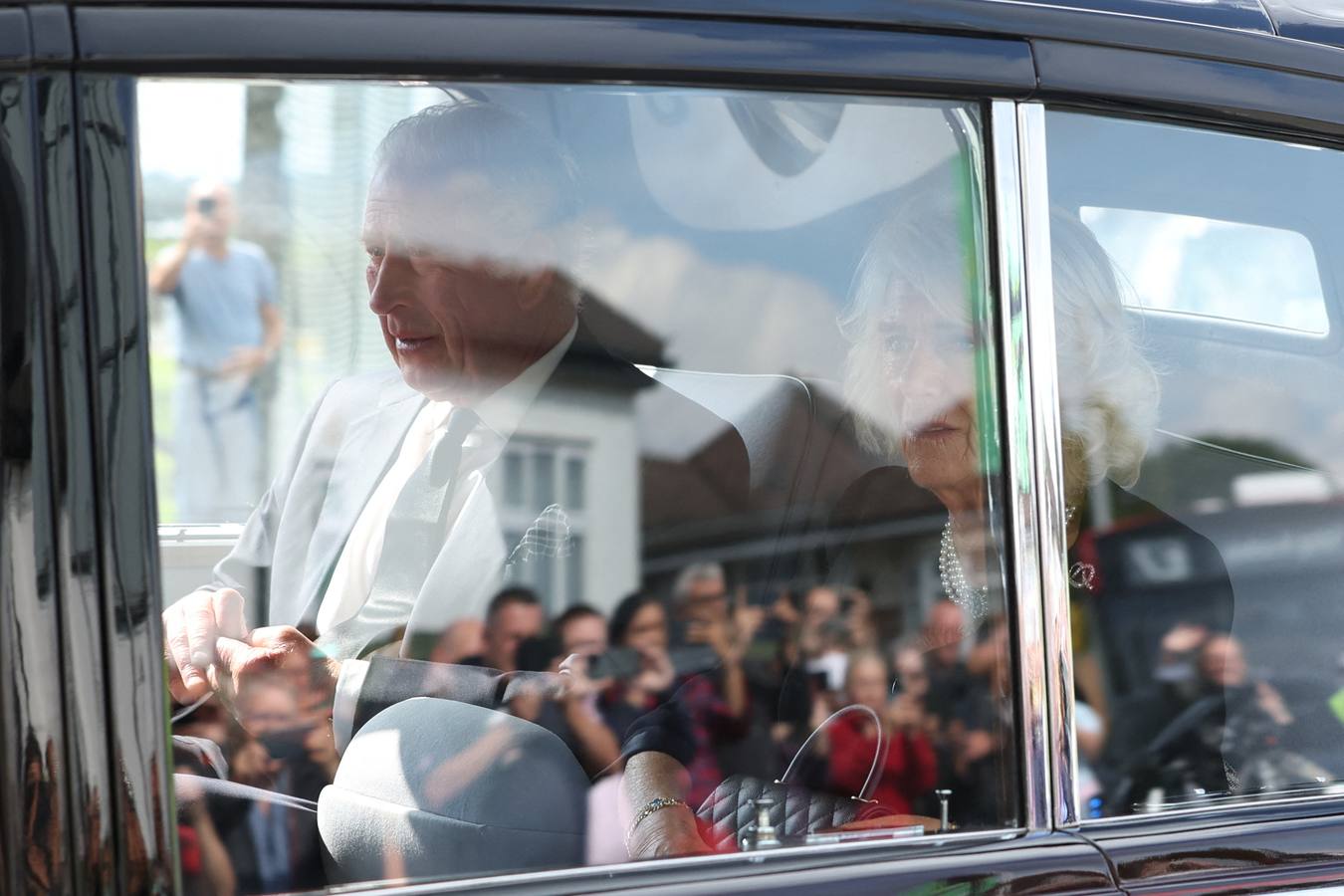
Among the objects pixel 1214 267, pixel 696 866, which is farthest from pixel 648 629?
pixel 1214 267

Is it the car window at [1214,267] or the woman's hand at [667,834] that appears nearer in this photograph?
the woman's hand at [667,834]

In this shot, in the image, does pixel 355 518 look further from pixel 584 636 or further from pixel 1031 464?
pixel 1031 464

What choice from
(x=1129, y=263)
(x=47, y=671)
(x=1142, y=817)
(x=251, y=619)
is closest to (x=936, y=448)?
(x=1129, y=263)

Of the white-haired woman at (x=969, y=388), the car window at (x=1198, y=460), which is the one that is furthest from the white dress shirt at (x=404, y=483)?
the car window at (x=1198, y=460)

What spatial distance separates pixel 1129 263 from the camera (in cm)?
152

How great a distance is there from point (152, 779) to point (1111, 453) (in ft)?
3.32

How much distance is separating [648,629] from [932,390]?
1.29 ft

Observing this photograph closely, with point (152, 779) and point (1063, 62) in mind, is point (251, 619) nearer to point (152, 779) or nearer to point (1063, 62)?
point (152, 779)

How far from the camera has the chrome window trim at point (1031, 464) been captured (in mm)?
1335

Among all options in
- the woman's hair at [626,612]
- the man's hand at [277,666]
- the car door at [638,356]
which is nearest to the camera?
the car door at [638,356]

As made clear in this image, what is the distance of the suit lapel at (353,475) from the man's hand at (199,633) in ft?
0.25

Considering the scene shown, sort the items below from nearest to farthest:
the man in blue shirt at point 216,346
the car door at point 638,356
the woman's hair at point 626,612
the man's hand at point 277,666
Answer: the car door at point 638,356, the man in blue shirt at point 216,346, the woman's hair at point 626,612, the man's hand at point 277,666

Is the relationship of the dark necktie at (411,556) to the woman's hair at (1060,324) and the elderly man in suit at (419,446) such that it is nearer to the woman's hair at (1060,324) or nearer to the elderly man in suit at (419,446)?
the elderly man in suit at (419,446)

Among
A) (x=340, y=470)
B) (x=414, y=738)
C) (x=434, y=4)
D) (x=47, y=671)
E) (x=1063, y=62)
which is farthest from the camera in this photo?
(x=340, y=470)
